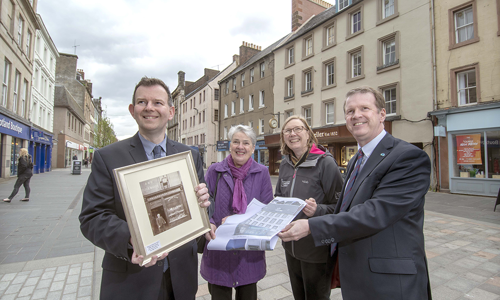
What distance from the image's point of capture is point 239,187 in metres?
2.41

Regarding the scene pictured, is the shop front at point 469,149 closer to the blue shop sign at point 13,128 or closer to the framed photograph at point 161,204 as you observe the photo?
the framed photograph at point 161,204

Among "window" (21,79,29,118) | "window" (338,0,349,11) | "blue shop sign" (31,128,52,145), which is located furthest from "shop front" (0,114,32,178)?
"window" (338,0,349,11)

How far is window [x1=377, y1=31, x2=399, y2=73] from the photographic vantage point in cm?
1398

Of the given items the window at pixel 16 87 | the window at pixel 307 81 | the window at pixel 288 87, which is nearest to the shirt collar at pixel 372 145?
the window at pixel 307 81

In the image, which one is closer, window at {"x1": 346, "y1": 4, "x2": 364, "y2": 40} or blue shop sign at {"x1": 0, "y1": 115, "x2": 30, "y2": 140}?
blue shop sign at {"x1": 0, "y1": 115, "x2": 30, "y2": 140}

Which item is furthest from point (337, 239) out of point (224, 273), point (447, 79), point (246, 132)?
point (447, 79)

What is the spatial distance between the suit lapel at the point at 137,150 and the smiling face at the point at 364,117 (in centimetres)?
152

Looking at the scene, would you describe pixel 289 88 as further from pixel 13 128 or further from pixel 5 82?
pixel 13 128

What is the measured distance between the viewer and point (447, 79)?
11969mm

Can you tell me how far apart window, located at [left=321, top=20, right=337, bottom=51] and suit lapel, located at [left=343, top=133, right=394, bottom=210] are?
59.0ft

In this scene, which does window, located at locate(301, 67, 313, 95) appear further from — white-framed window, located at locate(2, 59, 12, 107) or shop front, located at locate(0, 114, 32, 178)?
white-framed window, located at locate(2, 59, 12, 107)

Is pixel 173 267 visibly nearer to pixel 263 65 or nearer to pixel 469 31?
pixel 469 31

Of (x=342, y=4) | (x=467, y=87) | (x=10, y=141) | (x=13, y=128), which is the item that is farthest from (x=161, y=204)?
(x=342, y=4)

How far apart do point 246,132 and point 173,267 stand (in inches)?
57.0
